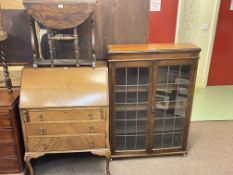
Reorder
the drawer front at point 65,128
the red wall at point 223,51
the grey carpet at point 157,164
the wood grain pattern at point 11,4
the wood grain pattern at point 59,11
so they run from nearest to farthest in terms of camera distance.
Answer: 1. the wood grain pattern at point 59,11
2. the drawer front at point 65,128
3. the wood grain pattern at point 11,4
4. the grey carpet at point 157,164
5. the red wall at point 223,51

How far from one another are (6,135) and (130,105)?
1197mm

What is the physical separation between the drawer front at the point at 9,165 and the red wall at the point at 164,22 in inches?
115

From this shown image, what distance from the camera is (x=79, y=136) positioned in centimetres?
211

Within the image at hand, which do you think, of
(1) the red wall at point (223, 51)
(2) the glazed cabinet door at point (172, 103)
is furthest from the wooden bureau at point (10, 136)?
(1) the red wall at point (223, 51)

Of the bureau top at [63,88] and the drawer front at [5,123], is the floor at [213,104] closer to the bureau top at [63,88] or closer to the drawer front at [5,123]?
the bureau top at [63,88]

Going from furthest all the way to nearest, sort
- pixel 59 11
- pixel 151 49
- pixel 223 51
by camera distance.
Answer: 1. pixel 223 51
2. pixel 151 49
3. pixel 59 11

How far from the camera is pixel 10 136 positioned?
81.3 inches

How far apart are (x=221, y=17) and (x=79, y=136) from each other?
11.2 feet

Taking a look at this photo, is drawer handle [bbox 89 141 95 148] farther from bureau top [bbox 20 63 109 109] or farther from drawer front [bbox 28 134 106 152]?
bureau top [bbox 20 63 109 109]

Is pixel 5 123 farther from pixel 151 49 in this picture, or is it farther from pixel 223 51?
pixel 223 51

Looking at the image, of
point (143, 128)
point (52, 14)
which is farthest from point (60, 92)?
point (143, 128)

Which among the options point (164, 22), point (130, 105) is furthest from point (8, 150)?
point (164, 22)

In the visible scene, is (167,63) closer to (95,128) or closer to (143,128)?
(143,128)

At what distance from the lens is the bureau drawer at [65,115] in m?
2.01
